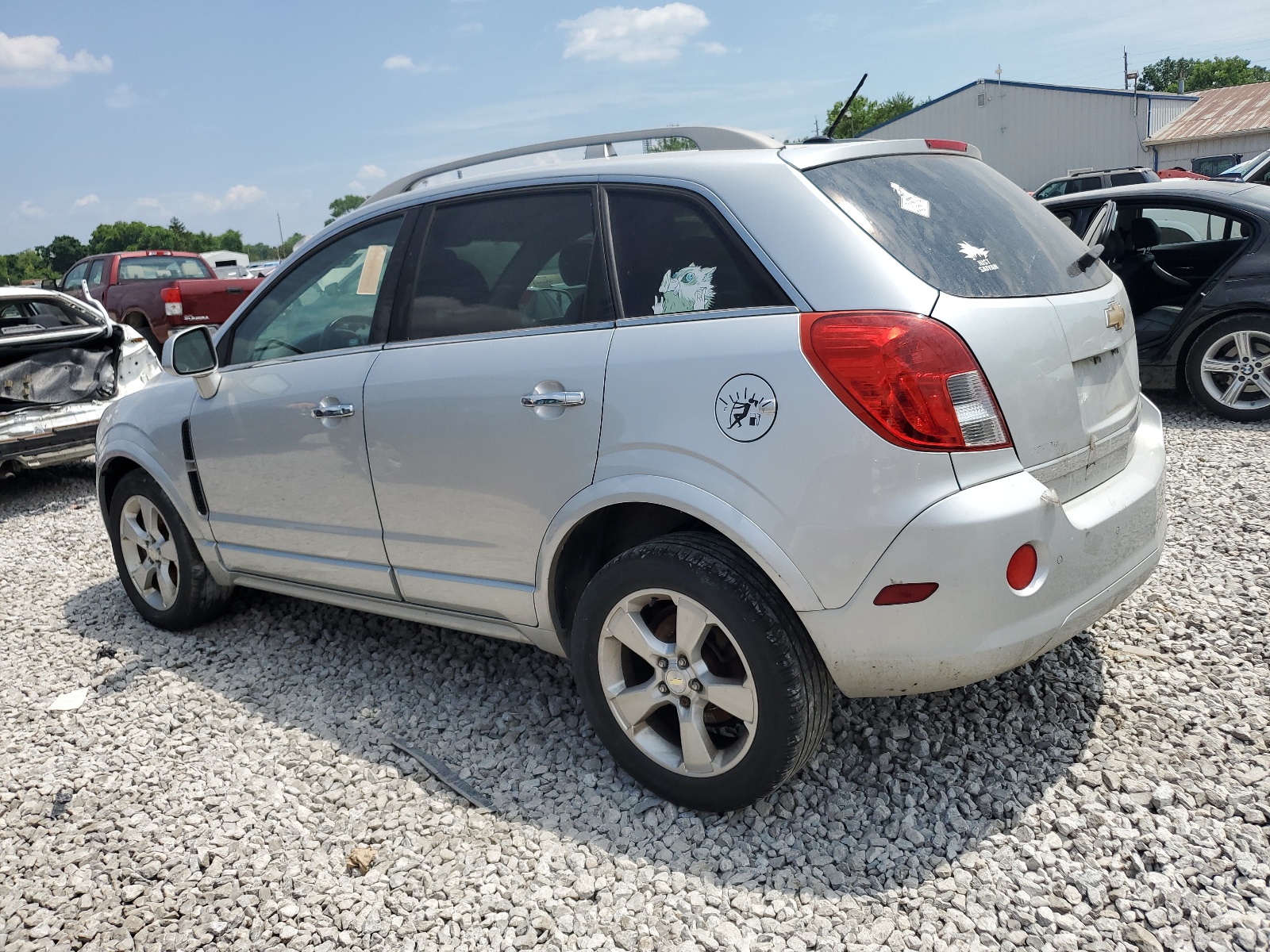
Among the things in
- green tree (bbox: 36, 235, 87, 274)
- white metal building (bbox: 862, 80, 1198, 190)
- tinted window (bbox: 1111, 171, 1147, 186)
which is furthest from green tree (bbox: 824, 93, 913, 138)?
green tree (bbox: 36, 235, 87, 274)

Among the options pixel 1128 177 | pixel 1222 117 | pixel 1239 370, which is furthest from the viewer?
pixel 1222 117

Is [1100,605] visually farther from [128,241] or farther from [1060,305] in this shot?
[128,241]

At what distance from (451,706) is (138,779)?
1.06 meters

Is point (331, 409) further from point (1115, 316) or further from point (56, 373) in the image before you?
point (56, 373)

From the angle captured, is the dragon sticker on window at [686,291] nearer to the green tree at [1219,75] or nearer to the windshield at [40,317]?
the windshield at [40,317]

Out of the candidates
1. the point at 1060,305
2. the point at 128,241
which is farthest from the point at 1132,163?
the point at 128,241

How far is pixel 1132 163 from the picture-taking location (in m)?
42.2

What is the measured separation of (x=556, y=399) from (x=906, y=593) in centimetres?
112

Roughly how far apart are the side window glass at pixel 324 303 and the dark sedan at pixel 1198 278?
534 centimetres

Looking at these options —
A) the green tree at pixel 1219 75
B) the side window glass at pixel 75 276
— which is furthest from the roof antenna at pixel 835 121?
the green tree at pixel 1219 75

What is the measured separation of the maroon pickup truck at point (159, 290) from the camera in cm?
1334

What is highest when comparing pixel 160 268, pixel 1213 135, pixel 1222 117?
pixel 1222 117

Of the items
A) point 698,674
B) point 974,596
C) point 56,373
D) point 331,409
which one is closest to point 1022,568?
→ point 974,596

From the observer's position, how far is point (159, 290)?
Result: 13477 mm
